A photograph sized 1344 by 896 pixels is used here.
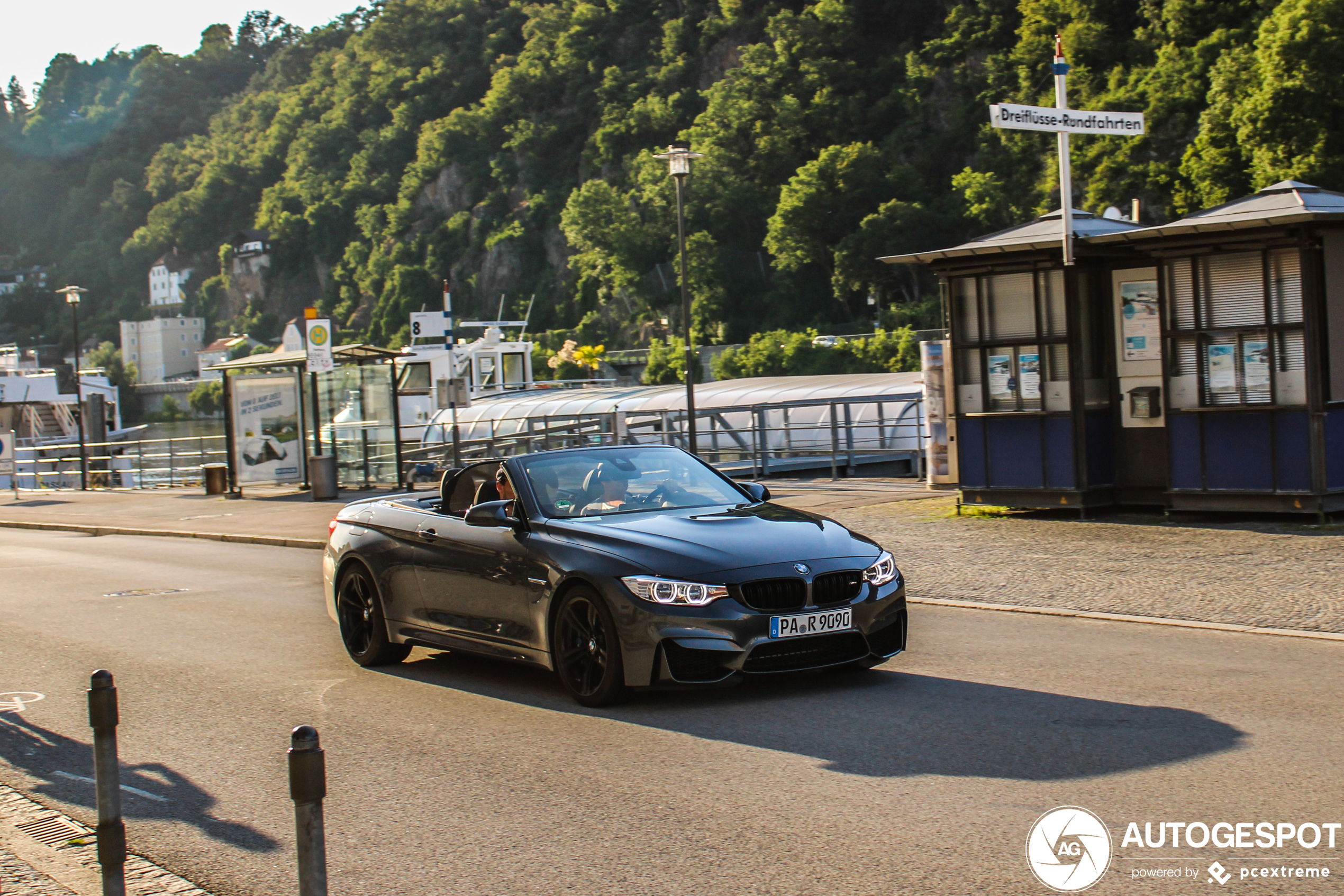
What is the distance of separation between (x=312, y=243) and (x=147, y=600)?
474 feet

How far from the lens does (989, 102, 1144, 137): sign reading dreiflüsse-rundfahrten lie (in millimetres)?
14703

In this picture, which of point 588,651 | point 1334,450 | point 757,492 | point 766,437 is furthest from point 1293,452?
point 766,437

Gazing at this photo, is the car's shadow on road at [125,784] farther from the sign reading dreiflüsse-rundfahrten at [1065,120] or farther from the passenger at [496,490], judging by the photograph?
the sign reading dreiflüsse-rundfahrten at [1065,120]

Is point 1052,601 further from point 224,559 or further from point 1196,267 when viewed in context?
point 224,559

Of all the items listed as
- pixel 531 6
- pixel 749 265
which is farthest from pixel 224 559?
pixel 531 6

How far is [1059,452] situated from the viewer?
1593 centimetres

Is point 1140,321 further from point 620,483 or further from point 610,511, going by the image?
point 610,511

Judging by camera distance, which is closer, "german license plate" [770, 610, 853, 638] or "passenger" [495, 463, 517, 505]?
"german license plate" [770, 610, 853, 638]

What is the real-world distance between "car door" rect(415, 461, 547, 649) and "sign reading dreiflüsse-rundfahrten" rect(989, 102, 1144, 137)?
25.1ft

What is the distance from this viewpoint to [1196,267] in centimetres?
1469

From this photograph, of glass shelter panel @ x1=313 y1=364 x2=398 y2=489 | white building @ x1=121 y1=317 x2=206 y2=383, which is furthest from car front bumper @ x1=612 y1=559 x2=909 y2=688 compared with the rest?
white building @ x1=121 y1=317 x2=206 y2=383

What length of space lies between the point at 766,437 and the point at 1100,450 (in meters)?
12.4

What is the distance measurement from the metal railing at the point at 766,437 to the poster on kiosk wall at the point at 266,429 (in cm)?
245

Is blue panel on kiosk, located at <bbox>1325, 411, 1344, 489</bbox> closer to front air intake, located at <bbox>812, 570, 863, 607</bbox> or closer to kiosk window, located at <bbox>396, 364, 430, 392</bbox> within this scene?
front air intake, located at <bbox>812, 570, 863, 607</bbox>
